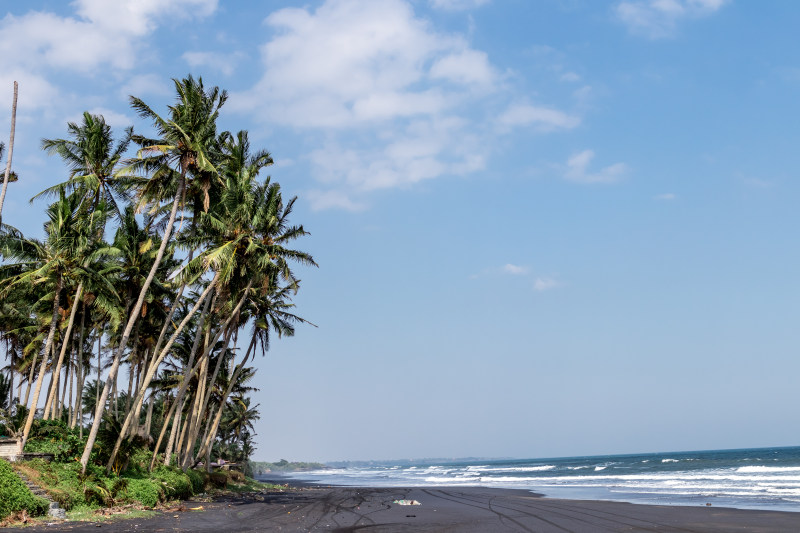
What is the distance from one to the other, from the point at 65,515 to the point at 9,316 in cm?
2007

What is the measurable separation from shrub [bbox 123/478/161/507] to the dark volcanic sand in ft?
5.04

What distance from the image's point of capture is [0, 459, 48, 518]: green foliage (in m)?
14.8

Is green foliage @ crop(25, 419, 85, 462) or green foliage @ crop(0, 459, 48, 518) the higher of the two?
green foliage @ crop(25, 419, 85, 462)

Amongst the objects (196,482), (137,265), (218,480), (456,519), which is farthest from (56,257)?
(218,480)

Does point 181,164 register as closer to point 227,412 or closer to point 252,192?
point 252,192

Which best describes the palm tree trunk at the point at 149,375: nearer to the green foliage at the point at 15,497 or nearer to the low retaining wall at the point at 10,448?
the low retaining wall at the point at 10,448

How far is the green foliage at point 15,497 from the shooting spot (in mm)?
14797

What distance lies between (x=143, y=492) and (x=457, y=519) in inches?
439

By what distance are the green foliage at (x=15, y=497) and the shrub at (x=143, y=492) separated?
14.1 ft

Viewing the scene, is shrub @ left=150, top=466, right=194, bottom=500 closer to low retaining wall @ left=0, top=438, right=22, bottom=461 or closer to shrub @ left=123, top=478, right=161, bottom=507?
shrub @ left=123, top=478, right=161, bottom=507

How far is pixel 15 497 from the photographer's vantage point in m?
15.1

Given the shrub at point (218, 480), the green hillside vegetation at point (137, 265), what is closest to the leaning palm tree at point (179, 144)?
the green hillside vegetation at point (137, 265)

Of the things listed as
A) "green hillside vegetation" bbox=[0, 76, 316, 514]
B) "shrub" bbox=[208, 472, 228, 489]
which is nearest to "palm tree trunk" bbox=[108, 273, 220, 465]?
"green hillside vegetation" bbox=[0, 76, 316, 514]

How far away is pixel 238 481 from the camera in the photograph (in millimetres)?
41594
